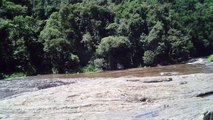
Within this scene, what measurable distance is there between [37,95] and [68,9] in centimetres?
3859

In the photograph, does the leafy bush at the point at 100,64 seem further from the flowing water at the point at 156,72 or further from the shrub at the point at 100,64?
the flowing water at the point at 156,72

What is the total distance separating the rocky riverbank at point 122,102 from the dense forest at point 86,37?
28.5 meters

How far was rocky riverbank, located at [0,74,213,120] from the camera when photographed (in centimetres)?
2203

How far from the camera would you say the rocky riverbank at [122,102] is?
72.3 feet

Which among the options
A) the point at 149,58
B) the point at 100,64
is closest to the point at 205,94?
the point at 100,64

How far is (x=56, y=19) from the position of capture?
224ft

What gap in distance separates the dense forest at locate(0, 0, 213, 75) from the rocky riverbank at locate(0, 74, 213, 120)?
28464 mm

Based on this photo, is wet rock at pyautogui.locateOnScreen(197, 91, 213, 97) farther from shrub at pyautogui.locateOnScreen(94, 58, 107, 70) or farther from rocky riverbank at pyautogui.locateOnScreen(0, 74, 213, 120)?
shrub at pyautogui.locateOnScreen(94, 58, 107, 70)

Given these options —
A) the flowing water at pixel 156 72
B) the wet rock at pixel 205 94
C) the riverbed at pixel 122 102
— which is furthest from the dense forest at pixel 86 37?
the wet rock at pixel 205 94

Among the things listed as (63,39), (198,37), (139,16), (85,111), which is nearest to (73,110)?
(85,111)

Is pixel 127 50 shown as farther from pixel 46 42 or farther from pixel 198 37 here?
pixel 198 37

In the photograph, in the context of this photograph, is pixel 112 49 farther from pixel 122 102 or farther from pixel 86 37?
pixel 122 102

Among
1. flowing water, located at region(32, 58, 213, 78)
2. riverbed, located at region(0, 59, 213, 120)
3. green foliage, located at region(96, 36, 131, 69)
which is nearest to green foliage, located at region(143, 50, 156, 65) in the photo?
green foliage, located at region(96, 36, 131, 69)

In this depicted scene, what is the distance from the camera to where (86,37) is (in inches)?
2638
